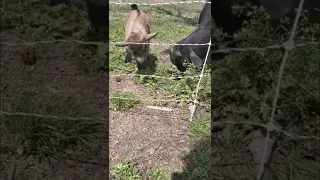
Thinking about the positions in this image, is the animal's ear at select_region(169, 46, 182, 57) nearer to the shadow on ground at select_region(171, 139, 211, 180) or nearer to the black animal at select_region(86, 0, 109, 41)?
the black animal at select_region(86, 0, 109, 41)

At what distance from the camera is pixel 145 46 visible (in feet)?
10.2

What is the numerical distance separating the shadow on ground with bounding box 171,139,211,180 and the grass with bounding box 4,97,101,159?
19.8 inches

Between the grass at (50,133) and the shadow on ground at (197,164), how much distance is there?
0.50 m

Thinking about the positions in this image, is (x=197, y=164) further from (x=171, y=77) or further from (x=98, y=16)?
(x=98, y=16)

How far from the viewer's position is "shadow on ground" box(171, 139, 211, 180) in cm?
204

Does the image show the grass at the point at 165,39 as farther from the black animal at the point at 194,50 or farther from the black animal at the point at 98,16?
the black animal at the point at 98,16

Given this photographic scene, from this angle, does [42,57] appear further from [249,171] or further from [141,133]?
[249,171]

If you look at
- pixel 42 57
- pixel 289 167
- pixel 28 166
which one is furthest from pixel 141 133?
pixel 42 57

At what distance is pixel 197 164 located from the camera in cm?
210

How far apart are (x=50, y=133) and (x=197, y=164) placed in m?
0.77

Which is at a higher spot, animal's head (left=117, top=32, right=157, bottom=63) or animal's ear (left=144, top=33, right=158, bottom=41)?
animal's ear (left=144, top=33, right=158, bottom=41)

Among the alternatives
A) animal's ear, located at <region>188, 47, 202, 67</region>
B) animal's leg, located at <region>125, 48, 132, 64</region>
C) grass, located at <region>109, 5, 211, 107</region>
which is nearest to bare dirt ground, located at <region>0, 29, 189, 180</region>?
grass, located at <region>109, 5, 211, 107</region>

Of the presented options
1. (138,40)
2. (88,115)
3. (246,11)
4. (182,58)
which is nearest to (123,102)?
(88,115)

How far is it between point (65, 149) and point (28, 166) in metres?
0.20
